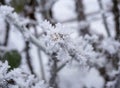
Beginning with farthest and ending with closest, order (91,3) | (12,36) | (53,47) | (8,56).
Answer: (91,3) → (12,36) → (8,56) → (53,47)

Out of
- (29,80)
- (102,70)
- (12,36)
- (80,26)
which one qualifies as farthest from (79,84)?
(29,80)

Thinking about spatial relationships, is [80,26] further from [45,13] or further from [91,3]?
[91,3]

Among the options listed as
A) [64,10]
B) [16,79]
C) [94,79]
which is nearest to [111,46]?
[94,79]

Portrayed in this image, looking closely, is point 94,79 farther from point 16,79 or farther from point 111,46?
point 16,79

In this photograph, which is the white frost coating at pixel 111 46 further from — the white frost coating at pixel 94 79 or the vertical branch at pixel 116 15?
the white frost coating at pixel 94 79

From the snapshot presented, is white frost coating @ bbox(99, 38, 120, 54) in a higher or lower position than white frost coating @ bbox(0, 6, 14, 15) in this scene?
higher

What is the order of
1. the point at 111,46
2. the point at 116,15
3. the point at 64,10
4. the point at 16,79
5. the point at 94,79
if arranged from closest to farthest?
the point at 16,79, the point at 111,46, the point at 116,15, the point at 94,79, the point at 64,10

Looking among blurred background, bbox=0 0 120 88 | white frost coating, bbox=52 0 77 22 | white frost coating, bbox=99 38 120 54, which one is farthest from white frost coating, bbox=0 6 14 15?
white frost coating, bbox=52 0 77 22

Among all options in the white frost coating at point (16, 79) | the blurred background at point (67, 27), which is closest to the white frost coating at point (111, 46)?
the blurred background at point (67, 27)

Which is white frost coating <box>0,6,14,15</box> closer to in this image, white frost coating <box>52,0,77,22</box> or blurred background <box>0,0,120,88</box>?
blurred background <box>0,0,120,88</box>

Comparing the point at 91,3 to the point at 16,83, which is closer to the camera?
the point at 16,83

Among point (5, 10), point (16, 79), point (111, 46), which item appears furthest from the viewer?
point (111, 46)
